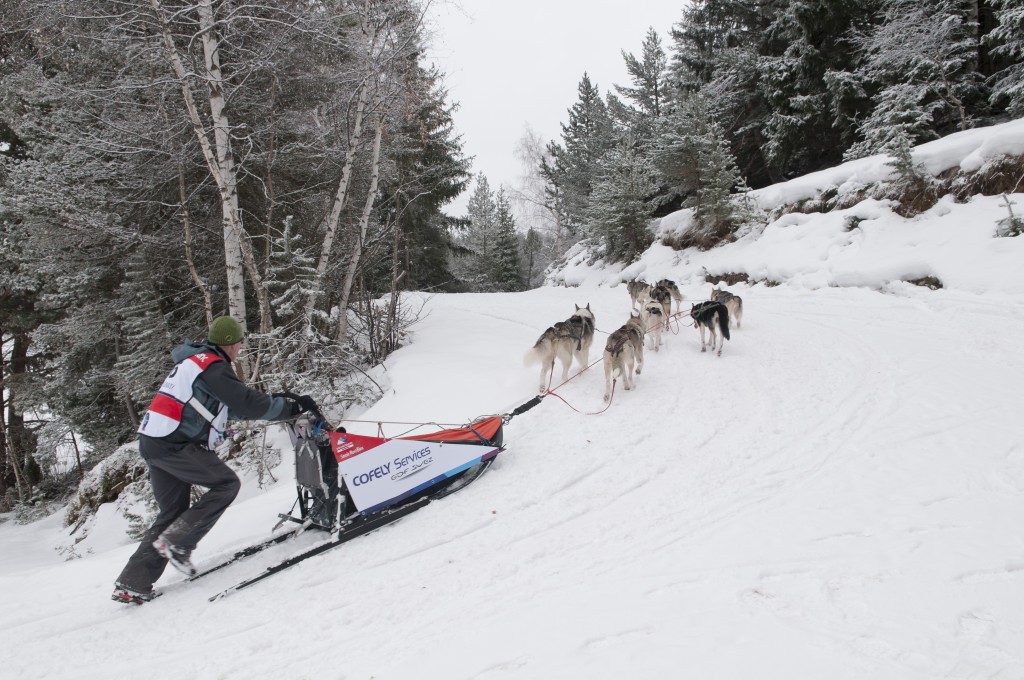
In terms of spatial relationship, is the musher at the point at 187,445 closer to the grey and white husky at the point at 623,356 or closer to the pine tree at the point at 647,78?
the grey and white husky at the point at 623,356

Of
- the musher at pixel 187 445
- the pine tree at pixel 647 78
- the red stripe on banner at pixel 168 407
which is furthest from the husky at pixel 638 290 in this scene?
the pine tree at pixel 647 78

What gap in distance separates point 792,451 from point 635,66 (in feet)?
99.8

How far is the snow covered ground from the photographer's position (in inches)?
94.7

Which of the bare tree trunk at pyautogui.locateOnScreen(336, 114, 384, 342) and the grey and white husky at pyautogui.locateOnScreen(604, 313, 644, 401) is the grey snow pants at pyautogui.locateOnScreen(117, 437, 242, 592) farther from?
the bare tree trunk at pyautogui.locateOnScreen(336, 114, 384, 342)

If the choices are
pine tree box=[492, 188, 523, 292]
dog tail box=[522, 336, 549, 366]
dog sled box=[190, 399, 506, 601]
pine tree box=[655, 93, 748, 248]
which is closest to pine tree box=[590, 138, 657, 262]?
pine tree box=[655, 93, 748, 248]

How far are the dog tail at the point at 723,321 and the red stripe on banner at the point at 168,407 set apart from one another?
7.36m

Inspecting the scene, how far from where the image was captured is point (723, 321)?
7.84 m

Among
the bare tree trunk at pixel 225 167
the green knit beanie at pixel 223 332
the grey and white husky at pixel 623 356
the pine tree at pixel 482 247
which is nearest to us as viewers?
the green knit beanie at pixel 223 332

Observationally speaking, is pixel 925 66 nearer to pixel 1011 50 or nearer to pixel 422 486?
pixel 1011 50

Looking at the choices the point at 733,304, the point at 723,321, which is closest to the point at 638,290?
the point at 733,304

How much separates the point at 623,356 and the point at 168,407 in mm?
5153

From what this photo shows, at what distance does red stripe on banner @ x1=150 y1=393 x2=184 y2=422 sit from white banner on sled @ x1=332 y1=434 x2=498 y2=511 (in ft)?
3.67

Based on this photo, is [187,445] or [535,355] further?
[535,355]

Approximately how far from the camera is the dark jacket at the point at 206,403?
3.33 m
